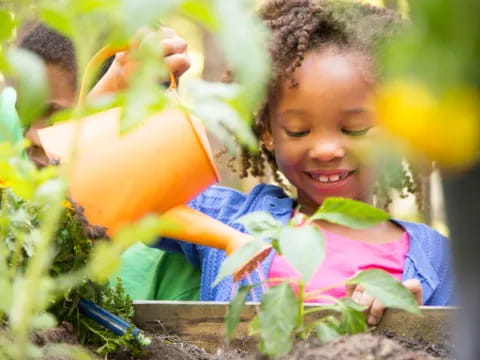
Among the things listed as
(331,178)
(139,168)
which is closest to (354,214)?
(139,168)

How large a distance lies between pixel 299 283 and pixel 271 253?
3.09ft

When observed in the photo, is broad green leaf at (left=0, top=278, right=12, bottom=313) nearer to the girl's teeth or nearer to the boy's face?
the girl's teeth

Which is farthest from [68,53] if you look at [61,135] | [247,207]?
[61,135]

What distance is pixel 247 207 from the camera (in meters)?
1.98

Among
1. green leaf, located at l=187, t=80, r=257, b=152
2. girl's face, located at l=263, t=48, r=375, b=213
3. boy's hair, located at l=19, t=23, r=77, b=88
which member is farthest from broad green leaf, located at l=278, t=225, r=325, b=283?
boy's hair, located at l=19, t=23, r=77, b=88

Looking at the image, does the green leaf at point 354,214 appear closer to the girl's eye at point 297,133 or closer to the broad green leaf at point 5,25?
the broad green leaf at point 5,25

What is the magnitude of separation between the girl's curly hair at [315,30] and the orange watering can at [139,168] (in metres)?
0.76

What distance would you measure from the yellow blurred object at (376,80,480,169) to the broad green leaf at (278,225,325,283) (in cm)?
31

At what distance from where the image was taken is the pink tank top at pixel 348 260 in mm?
1781

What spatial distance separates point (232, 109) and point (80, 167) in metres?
0.42

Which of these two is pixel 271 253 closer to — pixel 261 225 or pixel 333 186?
pixel 333 186

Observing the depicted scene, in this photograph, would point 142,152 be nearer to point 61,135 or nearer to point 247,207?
point 61,135

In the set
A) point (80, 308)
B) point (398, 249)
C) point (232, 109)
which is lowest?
point (398, 249)

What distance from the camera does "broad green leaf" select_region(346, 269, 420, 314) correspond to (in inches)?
33.4
